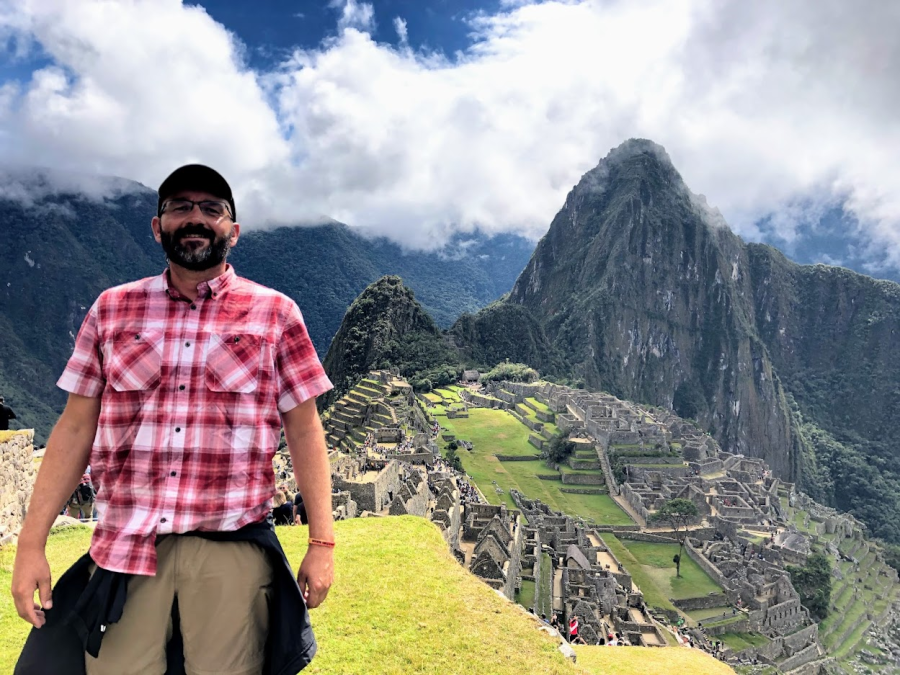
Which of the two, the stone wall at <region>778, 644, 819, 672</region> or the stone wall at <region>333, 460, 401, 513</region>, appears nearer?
the stone wall at <region>333, 460, 401, 513</region>

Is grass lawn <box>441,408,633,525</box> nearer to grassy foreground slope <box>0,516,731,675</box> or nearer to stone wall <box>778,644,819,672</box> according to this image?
stone wall <box>778,644,819,672</box>

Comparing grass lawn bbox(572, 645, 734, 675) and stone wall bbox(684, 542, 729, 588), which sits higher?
grass lawn bbox(572, 645, 734, 675)

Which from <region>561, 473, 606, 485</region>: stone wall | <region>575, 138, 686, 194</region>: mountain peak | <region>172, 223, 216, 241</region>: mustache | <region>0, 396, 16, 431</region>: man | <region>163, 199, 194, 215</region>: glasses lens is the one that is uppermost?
<region>575, 138, 686, 194</region>: mountain peak

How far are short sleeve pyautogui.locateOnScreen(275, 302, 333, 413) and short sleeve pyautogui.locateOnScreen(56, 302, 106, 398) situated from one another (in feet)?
2.35

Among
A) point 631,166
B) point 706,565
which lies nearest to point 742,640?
point 706,565

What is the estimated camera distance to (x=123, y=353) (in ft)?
7.62

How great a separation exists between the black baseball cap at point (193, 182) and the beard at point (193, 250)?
0.13 metres

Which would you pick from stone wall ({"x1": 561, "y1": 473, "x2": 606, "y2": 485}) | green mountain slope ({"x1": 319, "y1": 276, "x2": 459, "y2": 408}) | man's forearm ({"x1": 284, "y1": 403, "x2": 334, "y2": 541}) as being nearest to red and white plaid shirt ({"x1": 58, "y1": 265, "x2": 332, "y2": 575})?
man's forearm ({"x1": 284, "y1": 403, "x2": 334, "y2": 541})

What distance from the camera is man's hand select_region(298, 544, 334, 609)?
100 inches

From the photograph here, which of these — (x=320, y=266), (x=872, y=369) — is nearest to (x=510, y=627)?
(x=320, y=266)

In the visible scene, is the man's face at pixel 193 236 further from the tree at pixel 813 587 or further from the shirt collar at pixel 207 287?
the tree at pixel 813 587

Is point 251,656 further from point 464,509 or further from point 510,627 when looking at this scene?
point 464,509

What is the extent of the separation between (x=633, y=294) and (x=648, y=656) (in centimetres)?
12495

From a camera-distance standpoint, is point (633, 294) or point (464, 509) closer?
point (464, 509)
